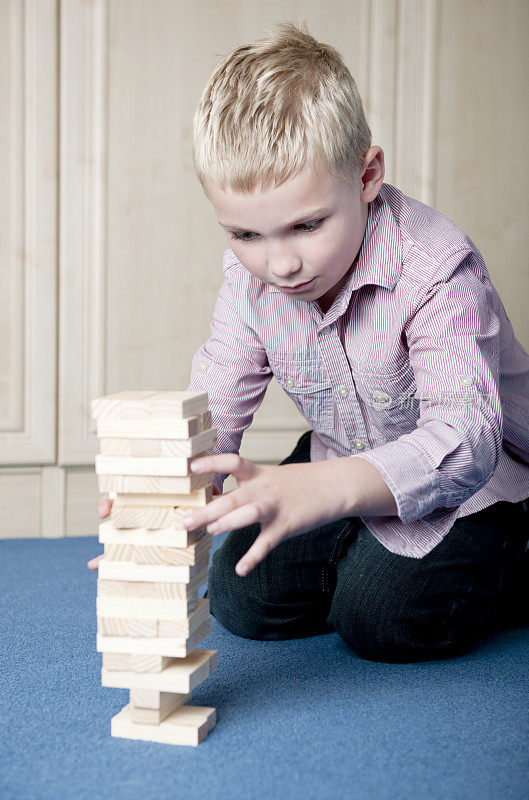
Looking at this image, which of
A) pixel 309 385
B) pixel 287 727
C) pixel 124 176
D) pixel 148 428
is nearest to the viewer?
pixel 148 428

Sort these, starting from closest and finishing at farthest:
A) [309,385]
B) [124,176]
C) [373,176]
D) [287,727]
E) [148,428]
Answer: [148,428]
[287,727]
[373,176]
[309,385]
[124,176]

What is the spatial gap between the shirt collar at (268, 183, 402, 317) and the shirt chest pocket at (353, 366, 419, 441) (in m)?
0.10

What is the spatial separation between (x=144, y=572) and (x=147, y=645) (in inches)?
2.7

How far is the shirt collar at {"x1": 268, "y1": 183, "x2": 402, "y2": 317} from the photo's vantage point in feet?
3.25

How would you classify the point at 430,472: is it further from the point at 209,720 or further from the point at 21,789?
the point at 21,789

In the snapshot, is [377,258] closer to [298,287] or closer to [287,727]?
[298,287]

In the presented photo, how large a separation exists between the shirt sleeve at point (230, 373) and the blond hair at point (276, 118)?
0.26 metres

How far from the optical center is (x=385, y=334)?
3.33 ft

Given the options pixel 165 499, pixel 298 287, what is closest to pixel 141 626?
pixel 165 499

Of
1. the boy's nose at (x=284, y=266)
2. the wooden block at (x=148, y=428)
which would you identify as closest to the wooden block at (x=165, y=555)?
the wooden block at (x=148, y=428)

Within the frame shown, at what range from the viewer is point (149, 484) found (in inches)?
29.5

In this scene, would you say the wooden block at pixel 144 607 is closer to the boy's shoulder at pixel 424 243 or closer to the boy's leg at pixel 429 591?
the boy's leg at pixel 429 591

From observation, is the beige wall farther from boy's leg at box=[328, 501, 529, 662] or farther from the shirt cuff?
the shirt cuff

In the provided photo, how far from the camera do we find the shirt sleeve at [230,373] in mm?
1117
